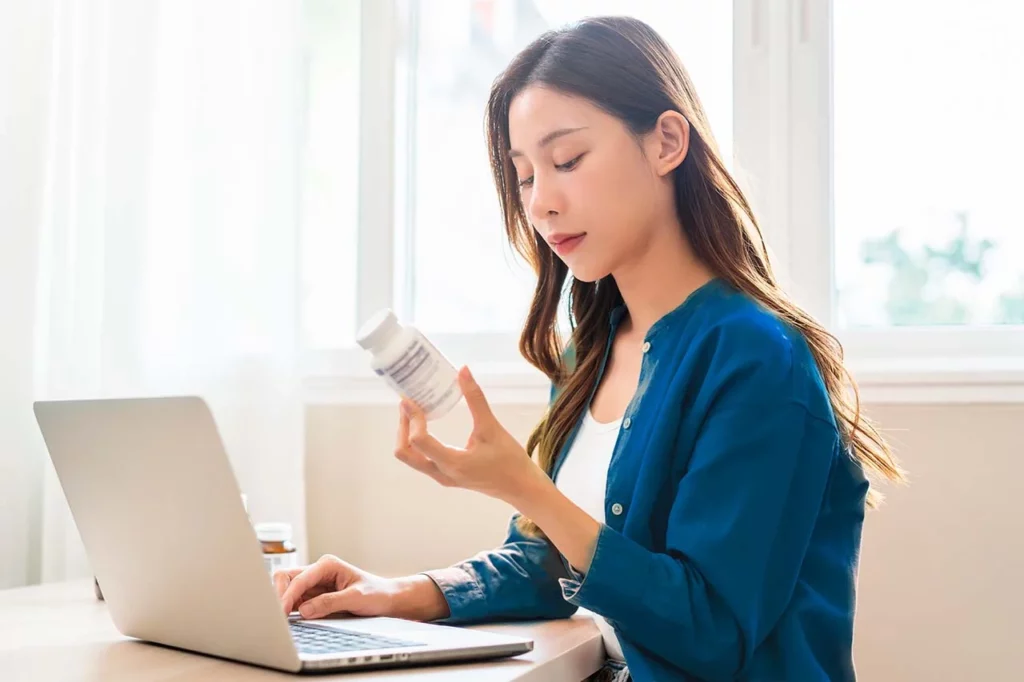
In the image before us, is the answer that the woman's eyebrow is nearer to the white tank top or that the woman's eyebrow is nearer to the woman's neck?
the woman's neck

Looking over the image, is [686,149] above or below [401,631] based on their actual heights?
above

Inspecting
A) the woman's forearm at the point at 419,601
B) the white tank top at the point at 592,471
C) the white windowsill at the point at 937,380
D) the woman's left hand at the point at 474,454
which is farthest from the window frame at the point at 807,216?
the woman's left hand at the point at 474,454

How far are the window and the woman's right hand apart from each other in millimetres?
841

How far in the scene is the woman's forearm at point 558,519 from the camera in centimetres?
94

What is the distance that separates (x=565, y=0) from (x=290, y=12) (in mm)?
484

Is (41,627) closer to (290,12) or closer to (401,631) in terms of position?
(401,631)

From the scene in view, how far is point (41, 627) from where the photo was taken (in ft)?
3.65

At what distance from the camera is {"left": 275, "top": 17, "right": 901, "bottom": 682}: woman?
933mm

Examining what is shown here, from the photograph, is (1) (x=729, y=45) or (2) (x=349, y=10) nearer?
(1) (x=729, y=45)

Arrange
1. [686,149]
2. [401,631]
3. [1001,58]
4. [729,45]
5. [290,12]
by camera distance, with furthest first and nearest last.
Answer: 1. [290,12]
2. [729,45]
3. [1001,58]
4. [686,149]
5. [401,631]

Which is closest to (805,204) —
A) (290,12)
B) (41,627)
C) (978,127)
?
(978,127)

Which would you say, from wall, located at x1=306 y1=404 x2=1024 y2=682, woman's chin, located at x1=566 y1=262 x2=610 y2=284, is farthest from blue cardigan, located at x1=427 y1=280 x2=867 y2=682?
wall, located at x1=306 y1=404 x2=1024 y2=682

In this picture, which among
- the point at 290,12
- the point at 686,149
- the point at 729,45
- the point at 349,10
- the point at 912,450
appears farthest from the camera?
the point at 349,10

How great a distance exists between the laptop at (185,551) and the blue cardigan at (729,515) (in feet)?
0.44
